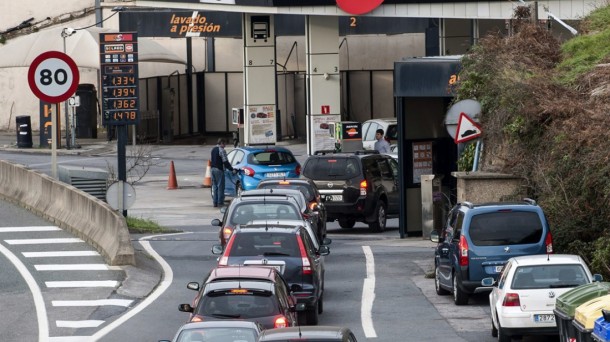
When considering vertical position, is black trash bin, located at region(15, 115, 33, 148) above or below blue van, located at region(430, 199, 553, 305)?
above

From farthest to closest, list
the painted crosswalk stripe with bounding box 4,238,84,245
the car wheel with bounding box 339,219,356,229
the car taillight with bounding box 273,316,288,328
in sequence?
the car wheel with bounding box 339,219,356,229, the painted crosswalk stripe with bounding box 4,238,84,245, the car taillight with bounding box 273,316,288,328

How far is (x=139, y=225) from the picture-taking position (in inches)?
1298

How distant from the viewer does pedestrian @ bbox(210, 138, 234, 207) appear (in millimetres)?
38719

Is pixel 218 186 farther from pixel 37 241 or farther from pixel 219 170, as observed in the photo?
pixel 37 241

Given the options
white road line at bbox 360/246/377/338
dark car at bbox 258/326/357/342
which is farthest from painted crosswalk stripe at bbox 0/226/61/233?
dark car at bbox 258/326/357/342

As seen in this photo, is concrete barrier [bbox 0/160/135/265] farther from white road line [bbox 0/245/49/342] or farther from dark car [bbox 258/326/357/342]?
dark car [bbox 258/326/357/342]

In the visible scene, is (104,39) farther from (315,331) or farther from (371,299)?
(315,331)

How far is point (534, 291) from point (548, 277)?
0.36 meters

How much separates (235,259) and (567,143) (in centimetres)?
628

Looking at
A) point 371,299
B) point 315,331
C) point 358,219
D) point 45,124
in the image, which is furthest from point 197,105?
point 315,331

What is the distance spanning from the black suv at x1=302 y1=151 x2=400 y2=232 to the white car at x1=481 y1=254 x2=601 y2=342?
15043 mm

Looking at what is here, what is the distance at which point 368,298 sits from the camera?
22781 millimetres

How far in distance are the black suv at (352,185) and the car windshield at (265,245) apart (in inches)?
494

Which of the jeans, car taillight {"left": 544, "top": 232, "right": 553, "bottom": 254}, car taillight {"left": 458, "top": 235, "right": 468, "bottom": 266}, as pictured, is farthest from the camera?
the jeans
